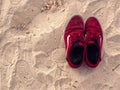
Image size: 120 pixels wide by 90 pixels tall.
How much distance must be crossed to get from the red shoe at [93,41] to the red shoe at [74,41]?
5 centimetres

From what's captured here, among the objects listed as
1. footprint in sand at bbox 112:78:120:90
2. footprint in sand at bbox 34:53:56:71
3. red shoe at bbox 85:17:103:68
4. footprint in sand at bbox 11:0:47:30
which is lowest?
Answer: footprint in sand at bbox 112:78:120:90

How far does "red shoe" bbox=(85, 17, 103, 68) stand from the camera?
1.92 metres

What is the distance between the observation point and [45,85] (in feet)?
6.36

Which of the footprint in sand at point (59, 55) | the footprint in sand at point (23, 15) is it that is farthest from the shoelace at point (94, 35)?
the footprint in sand at point (23, 15)

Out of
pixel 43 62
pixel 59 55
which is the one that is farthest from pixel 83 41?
pixel 43 62

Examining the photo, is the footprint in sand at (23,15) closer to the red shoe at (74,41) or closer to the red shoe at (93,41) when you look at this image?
the red shoe at (74,41)

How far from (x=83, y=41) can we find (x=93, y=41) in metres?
0.08

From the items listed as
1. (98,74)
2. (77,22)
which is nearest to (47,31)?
(77,22)

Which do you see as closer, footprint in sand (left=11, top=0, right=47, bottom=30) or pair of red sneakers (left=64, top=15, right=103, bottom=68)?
pair of red sneakers (left=64, top=15, right=103, bottom=68)

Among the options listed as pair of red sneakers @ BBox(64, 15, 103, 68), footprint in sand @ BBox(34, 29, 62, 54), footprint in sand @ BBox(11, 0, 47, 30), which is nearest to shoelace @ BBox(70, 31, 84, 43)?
pair of red sneakers @ BBox(64, 15, 103, 68)

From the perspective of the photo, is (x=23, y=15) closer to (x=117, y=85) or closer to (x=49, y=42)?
(x=49, y=42)

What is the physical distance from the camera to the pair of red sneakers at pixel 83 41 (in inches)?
75.6

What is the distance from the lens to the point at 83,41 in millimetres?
1973

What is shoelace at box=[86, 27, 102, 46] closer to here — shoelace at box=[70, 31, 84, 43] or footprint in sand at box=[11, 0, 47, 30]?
shoelace at box=[70, 31, 84, 43]
